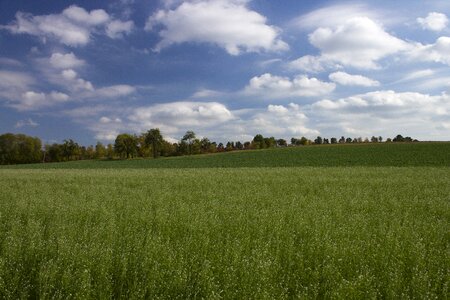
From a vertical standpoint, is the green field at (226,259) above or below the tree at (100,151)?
below

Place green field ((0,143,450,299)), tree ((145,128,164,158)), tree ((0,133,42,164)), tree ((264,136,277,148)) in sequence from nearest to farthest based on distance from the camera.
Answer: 1. green field ((0,143,450,299))
2. tree ((145,128,164,158))
3. tree ((0,133,42,164))
4. tree ((264,136,277,148))

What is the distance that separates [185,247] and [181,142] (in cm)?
11167

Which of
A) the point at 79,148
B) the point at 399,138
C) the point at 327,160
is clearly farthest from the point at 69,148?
the point at 399,138

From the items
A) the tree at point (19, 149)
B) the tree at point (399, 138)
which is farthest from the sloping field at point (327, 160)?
the tree at point (19, 149)

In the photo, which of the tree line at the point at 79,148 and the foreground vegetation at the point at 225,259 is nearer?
the foreground vegetation at the point at 225,259

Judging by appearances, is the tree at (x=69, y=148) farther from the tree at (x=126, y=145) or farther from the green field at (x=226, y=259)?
the green field at (x=226, y=259)

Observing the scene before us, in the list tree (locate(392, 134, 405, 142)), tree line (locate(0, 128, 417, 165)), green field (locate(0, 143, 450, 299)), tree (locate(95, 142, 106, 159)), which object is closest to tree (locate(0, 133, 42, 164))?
tree line (locate(0, 128, 417, 165))

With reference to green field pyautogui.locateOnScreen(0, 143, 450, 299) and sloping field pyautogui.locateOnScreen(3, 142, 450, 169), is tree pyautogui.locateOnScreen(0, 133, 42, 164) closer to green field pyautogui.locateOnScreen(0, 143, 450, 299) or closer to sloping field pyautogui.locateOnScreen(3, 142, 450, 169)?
sloping field pyautogui.locateOnScreen(3, 142, 450, 169)

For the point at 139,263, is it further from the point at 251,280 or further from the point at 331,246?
the point at 331,246

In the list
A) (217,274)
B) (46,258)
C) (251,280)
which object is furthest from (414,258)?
(46,258)

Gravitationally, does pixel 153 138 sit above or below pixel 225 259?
above

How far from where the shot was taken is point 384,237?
22.4 ft

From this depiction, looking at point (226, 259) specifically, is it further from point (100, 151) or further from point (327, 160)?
point (100, 151)

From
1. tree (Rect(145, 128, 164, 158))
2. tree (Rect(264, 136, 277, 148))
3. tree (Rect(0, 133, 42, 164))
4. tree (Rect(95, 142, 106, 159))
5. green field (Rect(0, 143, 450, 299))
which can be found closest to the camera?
green field (Rect(0, 143, 450, 299))
